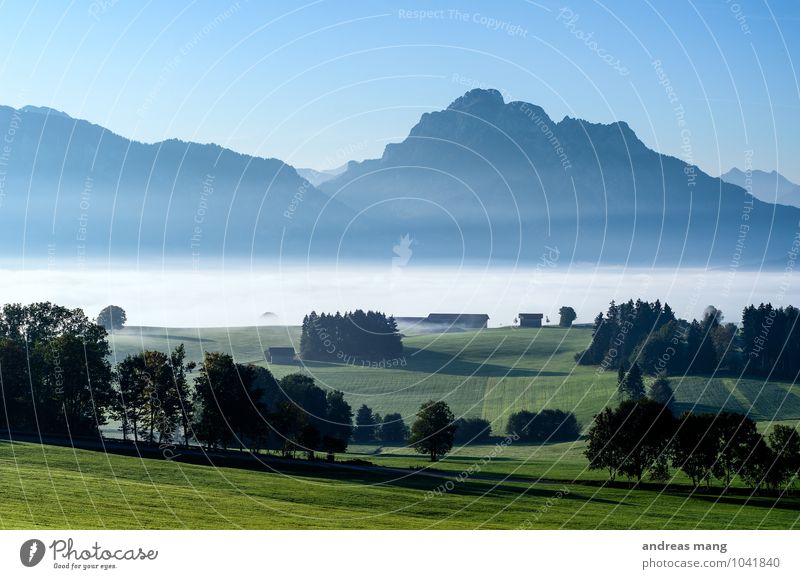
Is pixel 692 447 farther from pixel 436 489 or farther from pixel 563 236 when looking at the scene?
pixel 563 236

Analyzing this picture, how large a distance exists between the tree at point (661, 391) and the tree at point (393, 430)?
27578mm

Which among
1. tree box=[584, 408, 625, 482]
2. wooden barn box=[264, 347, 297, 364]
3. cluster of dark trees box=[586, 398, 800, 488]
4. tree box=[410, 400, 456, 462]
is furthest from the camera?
wooden barn box=[264, 347, 297, 364]

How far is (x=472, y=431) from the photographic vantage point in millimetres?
98562

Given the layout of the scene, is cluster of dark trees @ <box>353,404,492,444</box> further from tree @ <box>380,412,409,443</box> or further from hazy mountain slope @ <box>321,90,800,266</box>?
hazy mountain slope @ <box>321,90,800,266</box>

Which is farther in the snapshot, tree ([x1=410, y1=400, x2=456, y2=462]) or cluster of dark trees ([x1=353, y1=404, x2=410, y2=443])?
cluster of dark trees ([x1=353, y1=404, x2=410, y2=443])

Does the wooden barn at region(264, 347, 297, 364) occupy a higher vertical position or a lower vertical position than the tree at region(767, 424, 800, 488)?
higher

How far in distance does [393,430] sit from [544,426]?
1660cm

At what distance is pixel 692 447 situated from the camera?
70.9 metres

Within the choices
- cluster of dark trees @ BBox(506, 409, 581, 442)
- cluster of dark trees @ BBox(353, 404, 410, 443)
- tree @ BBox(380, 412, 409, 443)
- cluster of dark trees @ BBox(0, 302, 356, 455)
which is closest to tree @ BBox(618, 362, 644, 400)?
cluster of dark trees @ BBox(506, 409, 581, 442)

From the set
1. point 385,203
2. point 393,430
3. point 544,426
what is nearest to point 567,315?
point 385,203

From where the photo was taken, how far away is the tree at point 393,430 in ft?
321

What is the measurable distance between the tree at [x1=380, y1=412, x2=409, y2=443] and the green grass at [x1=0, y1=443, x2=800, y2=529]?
29965mm

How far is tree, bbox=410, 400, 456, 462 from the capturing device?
83.2 meters

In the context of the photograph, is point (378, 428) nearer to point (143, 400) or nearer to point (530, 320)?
point (143, 400)
